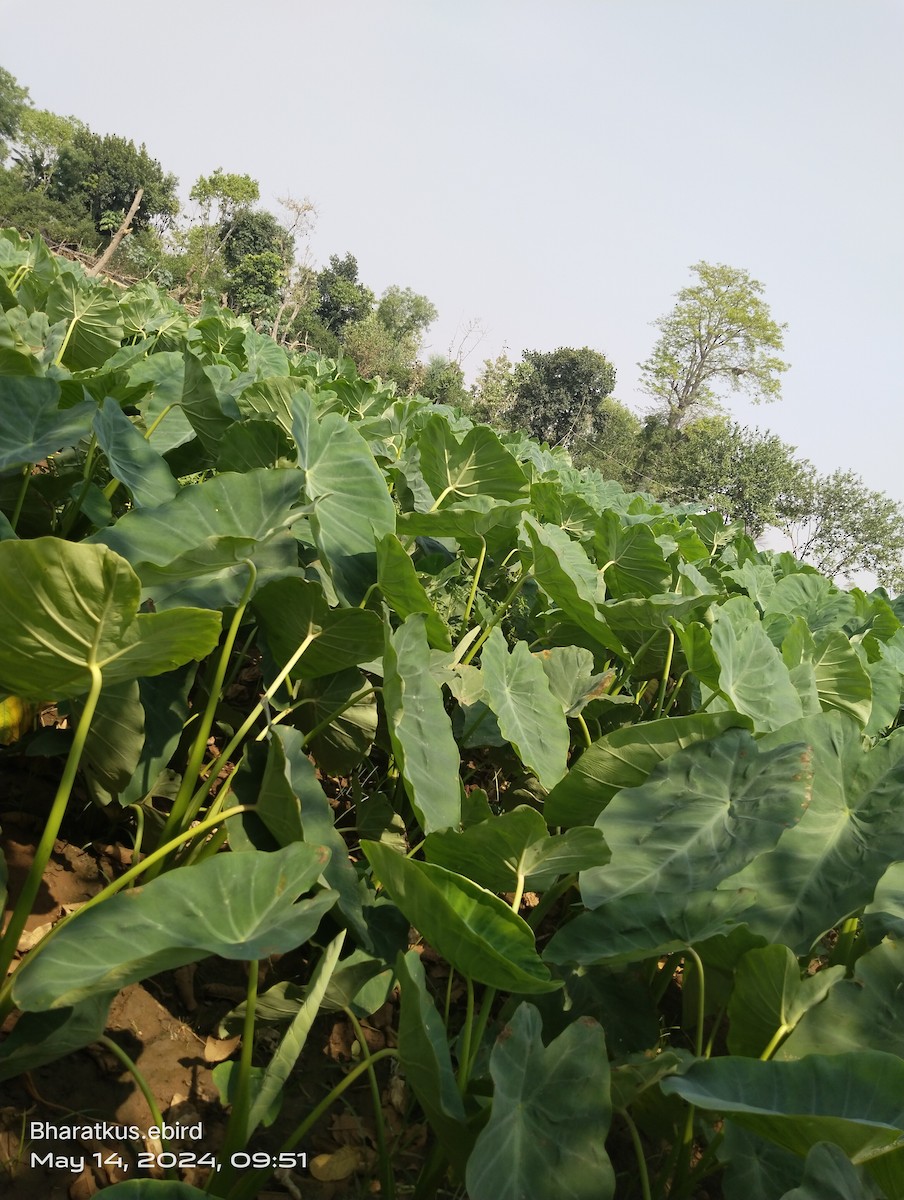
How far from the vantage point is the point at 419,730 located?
3.44 ft

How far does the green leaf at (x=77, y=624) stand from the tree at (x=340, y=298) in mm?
43685

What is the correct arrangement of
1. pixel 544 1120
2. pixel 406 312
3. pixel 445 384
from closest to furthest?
pixel 544 1120 < pixel 445 384 < pixel 406 312

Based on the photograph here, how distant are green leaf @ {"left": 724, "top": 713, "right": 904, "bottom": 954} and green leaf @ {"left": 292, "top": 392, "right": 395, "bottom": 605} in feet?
2.14

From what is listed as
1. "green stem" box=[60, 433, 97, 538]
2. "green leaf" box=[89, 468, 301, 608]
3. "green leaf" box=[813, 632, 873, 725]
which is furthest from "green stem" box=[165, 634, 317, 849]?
"green leaf" box=[813, 632, 873, 725]

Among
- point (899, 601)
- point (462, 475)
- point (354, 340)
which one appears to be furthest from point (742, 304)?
point (462, 475)

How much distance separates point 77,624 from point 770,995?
2.64 ft

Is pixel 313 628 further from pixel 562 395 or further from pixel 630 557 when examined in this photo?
pixel 562 395

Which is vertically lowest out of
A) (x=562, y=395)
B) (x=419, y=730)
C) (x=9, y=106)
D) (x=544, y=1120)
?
(x=544, y=1120)

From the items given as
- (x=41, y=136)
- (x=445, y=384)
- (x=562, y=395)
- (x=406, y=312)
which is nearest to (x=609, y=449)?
(x=562, y=395)

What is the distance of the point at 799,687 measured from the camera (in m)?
1.41

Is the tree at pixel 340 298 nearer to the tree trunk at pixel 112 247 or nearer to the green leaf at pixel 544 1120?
the tree trunk at pixel 112 247

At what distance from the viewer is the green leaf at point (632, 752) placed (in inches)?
41.6

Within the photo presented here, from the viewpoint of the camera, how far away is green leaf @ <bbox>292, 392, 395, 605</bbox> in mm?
1270

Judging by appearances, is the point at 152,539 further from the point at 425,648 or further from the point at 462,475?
the point at 462,475
